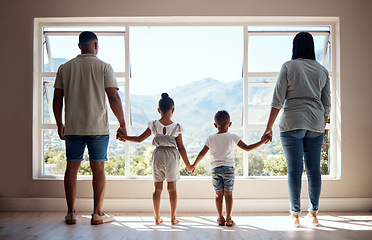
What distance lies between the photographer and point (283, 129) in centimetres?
296

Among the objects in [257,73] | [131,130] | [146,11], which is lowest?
[131,130]

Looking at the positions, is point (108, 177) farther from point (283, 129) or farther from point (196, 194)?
point (283, 129)

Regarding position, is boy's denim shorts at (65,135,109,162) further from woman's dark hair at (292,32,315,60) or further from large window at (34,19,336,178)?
woman's dark hair at (292,32,315,60)

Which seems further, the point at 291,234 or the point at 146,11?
the point at 146,11

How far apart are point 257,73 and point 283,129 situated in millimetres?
1071

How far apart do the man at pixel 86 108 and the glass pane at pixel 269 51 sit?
163cm

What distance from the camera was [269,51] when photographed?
390 cm

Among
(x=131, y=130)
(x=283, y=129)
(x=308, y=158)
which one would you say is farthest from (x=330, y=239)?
(x=131, y=130)

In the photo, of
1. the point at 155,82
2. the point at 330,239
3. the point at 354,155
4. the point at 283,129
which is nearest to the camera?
the point at 330,239

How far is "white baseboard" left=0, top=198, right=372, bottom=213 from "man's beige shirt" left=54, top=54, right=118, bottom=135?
3.32ft

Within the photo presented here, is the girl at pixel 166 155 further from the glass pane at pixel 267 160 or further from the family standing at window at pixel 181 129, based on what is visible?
the glass pane at pixel 267 160

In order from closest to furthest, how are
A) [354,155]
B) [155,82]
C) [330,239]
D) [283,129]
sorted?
[330,239], [283,129], [354,155], [155,82]

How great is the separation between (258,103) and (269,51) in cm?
59

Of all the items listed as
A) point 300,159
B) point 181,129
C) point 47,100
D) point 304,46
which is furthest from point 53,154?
point 304,46
